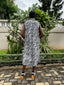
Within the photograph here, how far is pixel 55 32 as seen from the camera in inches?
150

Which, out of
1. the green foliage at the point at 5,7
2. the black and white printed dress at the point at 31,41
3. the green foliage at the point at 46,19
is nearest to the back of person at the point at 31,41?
the black and white printed dress at the point at 31,41

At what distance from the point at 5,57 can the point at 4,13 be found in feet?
43.2

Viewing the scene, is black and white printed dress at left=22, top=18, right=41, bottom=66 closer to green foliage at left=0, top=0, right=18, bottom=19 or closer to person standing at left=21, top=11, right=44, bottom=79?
person standing at left=21, top=11, right=44, bottom=79

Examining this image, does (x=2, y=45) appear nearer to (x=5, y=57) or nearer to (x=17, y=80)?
(x=5, y=57)

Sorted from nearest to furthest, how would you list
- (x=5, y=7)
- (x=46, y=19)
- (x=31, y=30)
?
(x=31, y=30) → (x=46, y=19) → (x=5, y=7)

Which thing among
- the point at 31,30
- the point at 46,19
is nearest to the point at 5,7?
the point at 46,19

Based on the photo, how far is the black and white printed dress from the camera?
175cm

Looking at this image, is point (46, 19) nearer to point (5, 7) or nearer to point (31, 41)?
point (31, 41)

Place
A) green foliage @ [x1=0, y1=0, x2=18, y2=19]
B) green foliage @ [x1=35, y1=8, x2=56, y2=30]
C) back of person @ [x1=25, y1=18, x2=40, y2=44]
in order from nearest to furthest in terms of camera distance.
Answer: back of person @ [x1=25, y1=18, x2=40, y2=44] → green foliage @ [x1=35, y1=8, x2=56, y2=30] → green foliage @ [x1=0, y1=0, x2=18, y2=19]

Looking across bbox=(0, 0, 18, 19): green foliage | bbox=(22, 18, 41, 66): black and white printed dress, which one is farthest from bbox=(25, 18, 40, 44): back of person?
bbox=(0, 0, 18, 19): green foliage

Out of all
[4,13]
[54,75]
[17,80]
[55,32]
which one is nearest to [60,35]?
[55,32]

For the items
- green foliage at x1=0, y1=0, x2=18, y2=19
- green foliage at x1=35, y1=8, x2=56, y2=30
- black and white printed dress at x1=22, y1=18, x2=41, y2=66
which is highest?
green foliage at x1=0, y1=0, x2=18, y2=19

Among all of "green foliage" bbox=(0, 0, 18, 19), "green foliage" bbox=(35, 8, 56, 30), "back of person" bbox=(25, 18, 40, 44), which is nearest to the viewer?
"back of person" bbox=(25, 18, 40, 44)

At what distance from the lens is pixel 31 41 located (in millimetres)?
1764
